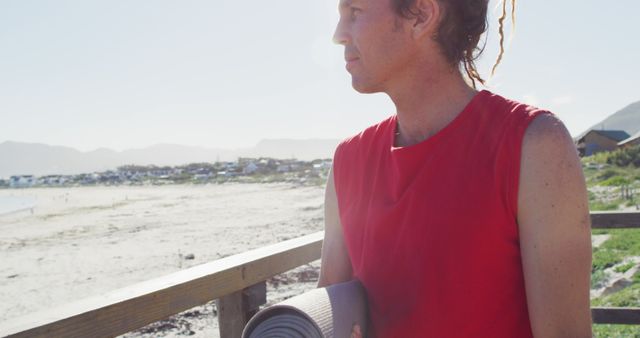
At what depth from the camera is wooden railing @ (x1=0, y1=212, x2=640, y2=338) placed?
133 cm

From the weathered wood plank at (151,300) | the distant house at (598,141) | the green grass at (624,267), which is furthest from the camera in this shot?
the distant house at (598,141)

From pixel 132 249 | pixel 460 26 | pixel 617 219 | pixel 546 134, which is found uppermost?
pixel 460 26

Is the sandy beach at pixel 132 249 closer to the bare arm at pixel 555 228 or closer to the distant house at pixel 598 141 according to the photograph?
the bare arm at pixel 555 228

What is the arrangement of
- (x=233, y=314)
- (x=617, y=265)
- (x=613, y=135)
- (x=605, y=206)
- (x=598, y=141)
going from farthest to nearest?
(x=613, y=135) < (x=598, y=141) < (x=605, y=206) < (x=617, y=265) < (x=233, y=314)

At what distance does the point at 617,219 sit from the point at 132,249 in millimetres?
16529

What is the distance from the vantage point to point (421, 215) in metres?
1.23

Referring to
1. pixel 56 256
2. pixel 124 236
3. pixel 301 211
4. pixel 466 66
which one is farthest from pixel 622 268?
pixel 301 211

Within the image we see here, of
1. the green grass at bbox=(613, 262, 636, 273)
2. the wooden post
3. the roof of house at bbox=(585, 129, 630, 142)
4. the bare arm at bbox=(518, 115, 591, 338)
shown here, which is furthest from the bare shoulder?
the roof of house at bbox=(585, 129, 630, 142)

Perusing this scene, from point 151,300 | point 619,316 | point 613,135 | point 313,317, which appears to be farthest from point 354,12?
point 613,135

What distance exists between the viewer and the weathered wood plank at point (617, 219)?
2713 mm

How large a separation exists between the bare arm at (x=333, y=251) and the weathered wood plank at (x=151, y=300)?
1.36 ft

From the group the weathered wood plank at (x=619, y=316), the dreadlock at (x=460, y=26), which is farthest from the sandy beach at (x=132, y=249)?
the dreadlock at (x=460, y=26)

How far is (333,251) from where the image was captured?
1567 mm

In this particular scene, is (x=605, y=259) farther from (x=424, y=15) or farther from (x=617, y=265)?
(x=424, y=15)
